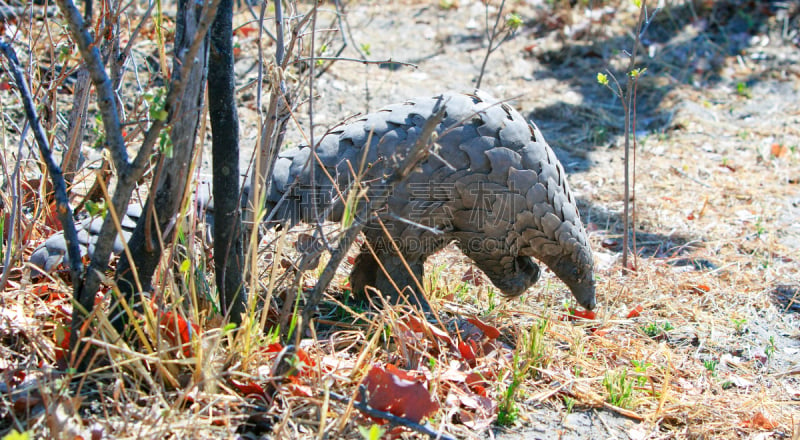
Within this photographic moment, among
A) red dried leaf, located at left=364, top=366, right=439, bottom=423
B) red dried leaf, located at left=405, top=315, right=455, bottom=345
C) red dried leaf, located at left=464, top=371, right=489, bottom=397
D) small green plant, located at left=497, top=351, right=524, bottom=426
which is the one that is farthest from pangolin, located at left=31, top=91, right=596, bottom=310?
red dried leaf, located at left=364, top=366, right=439, bottom=423

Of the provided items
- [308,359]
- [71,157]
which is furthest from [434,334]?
[71,157]

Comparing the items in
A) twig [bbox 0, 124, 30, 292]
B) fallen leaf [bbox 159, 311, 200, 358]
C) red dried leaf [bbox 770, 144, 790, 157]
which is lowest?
fallen leaf [bbox 159, 311, 200, 358]

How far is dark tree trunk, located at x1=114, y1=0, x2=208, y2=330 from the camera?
1918mm

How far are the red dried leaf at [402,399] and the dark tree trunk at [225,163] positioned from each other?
0.50 meters

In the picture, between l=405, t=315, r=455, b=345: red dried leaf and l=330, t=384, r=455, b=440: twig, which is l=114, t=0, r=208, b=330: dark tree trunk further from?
l=405, t=315, r=455, b=345: red dried leaf

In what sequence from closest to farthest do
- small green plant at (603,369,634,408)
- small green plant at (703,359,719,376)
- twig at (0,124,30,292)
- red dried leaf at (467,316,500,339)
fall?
twig at (0,124,30,292) → small green plant at (603,369,634,408) → red dried leaf at (467,316,500,339) → small green plant at (703,359,719,376)

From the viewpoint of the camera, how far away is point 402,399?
2029 millimetres

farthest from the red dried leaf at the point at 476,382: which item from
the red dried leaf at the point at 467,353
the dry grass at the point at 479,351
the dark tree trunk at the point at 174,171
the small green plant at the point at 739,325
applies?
the small green plant at the point at 739,325

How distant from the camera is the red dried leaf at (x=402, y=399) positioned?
2.02 metres

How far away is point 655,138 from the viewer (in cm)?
584

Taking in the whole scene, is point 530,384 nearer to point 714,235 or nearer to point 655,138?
point 714,235

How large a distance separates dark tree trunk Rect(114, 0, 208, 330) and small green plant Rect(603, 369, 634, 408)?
1.63 meters

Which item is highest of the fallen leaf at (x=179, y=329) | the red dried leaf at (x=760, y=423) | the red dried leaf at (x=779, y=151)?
the red dried leaf at (x=779, y=151)

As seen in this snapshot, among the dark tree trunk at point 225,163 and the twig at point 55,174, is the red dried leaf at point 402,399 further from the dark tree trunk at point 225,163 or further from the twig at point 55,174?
the twig at point 55,174
